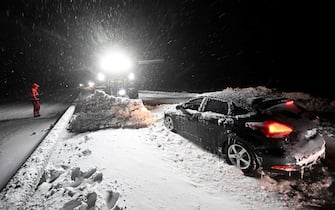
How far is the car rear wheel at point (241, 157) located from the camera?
15.5 ft

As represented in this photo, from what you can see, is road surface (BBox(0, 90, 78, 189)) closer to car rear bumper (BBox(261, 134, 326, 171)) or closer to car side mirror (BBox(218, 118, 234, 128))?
car side mirror (BBox(218, 118, 234, 128))

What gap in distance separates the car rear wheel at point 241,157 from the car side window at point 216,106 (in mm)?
790

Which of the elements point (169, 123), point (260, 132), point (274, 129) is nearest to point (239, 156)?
point (260, 132)

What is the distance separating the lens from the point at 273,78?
133 feet

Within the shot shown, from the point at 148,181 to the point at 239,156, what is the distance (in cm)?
196

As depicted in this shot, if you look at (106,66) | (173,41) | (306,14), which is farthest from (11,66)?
(306,14)

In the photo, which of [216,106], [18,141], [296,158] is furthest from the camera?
[18,141]

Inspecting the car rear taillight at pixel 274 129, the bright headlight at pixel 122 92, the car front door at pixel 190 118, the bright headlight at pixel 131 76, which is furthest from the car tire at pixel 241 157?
the bright headlight at pixel 131 76

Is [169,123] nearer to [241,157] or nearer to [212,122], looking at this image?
[212,122]

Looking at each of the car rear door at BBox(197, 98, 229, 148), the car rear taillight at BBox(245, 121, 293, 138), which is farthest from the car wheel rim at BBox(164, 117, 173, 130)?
the car rear taillight at BBox(245, 121, 293, 138)

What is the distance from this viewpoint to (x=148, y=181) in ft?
14.4

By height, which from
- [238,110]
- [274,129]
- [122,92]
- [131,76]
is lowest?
[274,129]

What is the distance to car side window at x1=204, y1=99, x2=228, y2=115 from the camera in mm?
5447

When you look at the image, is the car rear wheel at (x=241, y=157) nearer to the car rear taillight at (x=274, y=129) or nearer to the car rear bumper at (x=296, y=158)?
the car rear bumper at (x=296, y=158)
